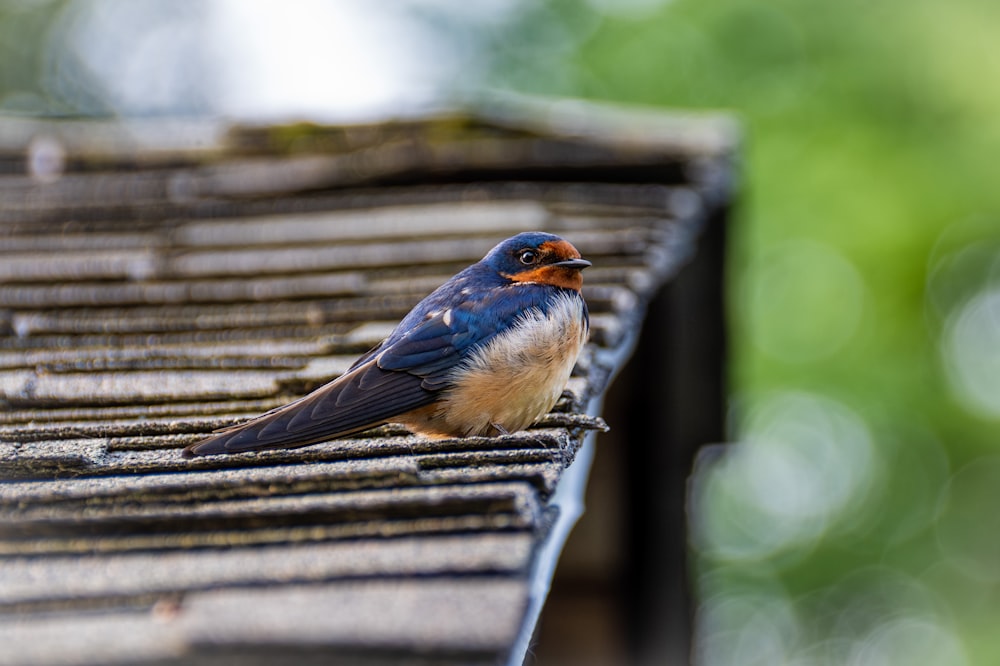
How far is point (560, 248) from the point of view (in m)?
2.90

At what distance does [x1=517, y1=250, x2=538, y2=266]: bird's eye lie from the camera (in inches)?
115

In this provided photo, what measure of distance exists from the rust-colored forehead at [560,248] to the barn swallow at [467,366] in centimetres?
15

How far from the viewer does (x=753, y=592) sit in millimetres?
14047

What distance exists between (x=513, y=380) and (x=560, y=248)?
56cm

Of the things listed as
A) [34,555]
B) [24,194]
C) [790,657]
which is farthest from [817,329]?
[34,555]

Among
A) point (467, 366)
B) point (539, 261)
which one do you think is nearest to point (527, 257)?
point (539, 261)

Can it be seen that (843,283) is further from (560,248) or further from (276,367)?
(276,367)

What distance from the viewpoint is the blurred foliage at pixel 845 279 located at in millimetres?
11102

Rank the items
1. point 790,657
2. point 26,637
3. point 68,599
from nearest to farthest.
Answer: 1. point 26,637
2. point 68,599
3. point 790,657

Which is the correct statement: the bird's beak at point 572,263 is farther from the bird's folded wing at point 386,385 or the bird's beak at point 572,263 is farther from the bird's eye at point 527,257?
the bird's folded wing at point 386,385

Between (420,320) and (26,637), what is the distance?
1.39 metres

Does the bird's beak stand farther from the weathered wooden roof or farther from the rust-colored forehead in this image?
the weathered wooden roof

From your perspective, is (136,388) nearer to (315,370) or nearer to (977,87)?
(315,370)

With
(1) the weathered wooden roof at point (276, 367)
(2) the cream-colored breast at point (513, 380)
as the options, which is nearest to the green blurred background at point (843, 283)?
(1) the weathered wooden roof at point (276, 367)
